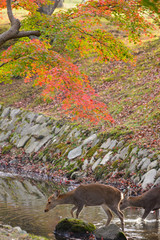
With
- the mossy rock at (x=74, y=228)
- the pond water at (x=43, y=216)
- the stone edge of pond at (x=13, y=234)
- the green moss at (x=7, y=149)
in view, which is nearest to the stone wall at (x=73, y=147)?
the green moss at (x=7, y=149)

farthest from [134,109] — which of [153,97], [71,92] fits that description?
[71,92]

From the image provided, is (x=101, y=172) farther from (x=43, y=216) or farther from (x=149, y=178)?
(x=43, y=216)

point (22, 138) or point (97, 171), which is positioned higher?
point (97, 171)

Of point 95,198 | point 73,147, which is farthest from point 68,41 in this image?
point 73,147

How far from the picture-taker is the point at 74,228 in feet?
32.0

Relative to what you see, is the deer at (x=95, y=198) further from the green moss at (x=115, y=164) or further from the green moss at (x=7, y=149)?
the green moss at (x=7, y=149)

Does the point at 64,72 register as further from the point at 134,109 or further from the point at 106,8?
the point at 134,109

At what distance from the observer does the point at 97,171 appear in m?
16.8

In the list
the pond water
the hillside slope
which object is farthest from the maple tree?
the pond water

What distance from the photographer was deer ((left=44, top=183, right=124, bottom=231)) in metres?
10.7

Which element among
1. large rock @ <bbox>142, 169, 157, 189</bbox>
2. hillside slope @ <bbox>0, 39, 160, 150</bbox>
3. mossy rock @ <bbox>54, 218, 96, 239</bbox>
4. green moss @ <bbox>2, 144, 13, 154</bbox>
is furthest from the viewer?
green moss @ <bbox>2, 144, 13, 154</bbox>

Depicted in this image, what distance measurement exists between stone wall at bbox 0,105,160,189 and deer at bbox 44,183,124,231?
3.77 meters

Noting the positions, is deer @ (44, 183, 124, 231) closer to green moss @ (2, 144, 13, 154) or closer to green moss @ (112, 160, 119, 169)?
green moss @ (112, 160, 119, 169)

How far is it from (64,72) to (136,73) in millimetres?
13835
